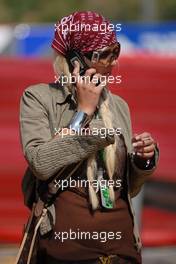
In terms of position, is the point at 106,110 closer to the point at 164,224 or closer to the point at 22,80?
the point at 164,224

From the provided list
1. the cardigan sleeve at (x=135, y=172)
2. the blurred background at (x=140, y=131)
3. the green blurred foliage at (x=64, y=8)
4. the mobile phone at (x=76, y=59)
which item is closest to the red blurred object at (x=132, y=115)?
the blurred background at (x=140, y=131)

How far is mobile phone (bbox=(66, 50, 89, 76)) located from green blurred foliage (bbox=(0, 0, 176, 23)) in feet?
87.2

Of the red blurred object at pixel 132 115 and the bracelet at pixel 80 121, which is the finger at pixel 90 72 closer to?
the bracelet at pixel 80 121

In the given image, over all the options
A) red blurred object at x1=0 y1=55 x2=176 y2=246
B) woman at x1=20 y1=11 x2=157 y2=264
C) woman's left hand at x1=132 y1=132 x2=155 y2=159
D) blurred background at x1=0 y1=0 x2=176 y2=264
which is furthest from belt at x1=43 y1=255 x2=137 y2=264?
red blurred object at x1=0 y1=55 x2=176 y2=246

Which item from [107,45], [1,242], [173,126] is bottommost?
[1,242]

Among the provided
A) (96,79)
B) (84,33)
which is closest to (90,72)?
(96,79)

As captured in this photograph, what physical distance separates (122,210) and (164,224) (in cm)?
340

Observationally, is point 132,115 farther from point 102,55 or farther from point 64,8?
point 64,8

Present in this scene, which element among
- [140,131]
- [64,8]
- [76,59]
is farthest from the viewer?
[64,8]

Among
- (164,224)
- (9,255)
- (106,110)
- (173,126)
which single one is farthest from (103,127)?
(173,126)

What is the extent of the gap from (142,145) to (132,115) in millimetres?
4140

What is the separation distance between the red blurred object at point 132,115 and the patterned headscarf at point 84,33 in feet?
10.9

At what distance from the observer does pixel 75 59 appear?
9.71ft

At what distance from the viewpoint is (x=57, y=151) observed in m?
2.85
